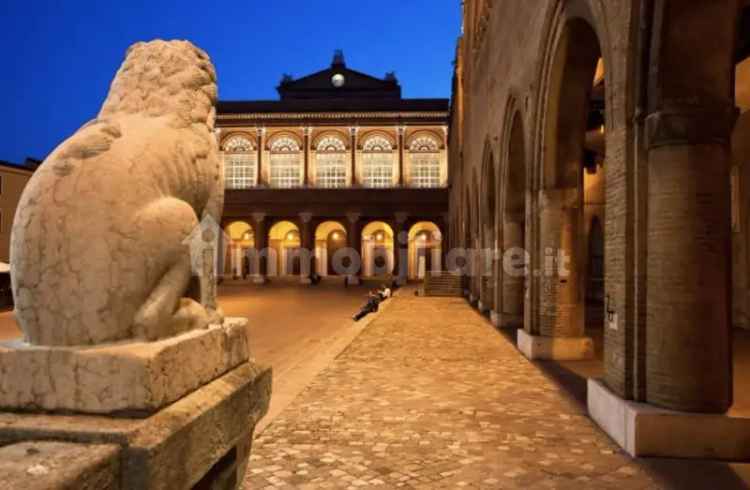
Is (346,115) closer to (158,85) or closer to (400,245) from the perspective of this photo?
(400,245)

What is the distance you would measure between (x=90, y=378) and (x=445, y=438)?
11.7 ft

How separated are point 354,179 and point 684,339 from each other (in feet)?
131

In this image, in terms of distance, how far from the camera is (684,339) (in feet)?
14.5

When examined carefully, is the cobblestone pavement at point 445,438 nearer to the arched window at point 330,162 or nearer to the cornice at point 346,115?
the arched window at point 330,162

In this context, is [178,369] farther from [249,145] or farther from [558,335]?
[249,145]

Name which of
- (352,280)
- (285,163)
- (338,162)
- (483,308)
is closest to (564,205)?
(483,308)

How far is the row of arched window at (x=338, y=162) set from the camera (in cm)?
4381

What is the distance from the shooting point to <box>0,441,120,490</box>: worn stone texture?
1.63 meters

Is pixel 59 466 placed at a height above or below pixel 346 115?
below

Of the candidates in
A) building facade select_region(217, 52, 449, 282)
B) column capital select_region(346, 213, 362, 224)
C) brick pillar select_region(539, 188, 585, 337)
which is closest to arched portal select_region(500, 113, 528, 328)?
brick pillar select_region(539, 188, 585, 337)

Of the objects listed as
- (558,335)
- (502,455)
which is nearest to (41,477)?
(502,455)

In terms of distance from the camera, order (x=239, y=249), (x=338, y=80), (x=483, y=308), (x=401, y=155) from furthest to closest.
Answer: (x=338, y=80) → (x=239, y=249) → (x=401, y=155) → (x=483, y=308)

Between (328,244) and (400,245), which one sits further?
(328,244)

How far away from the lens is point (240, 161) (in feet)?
145
